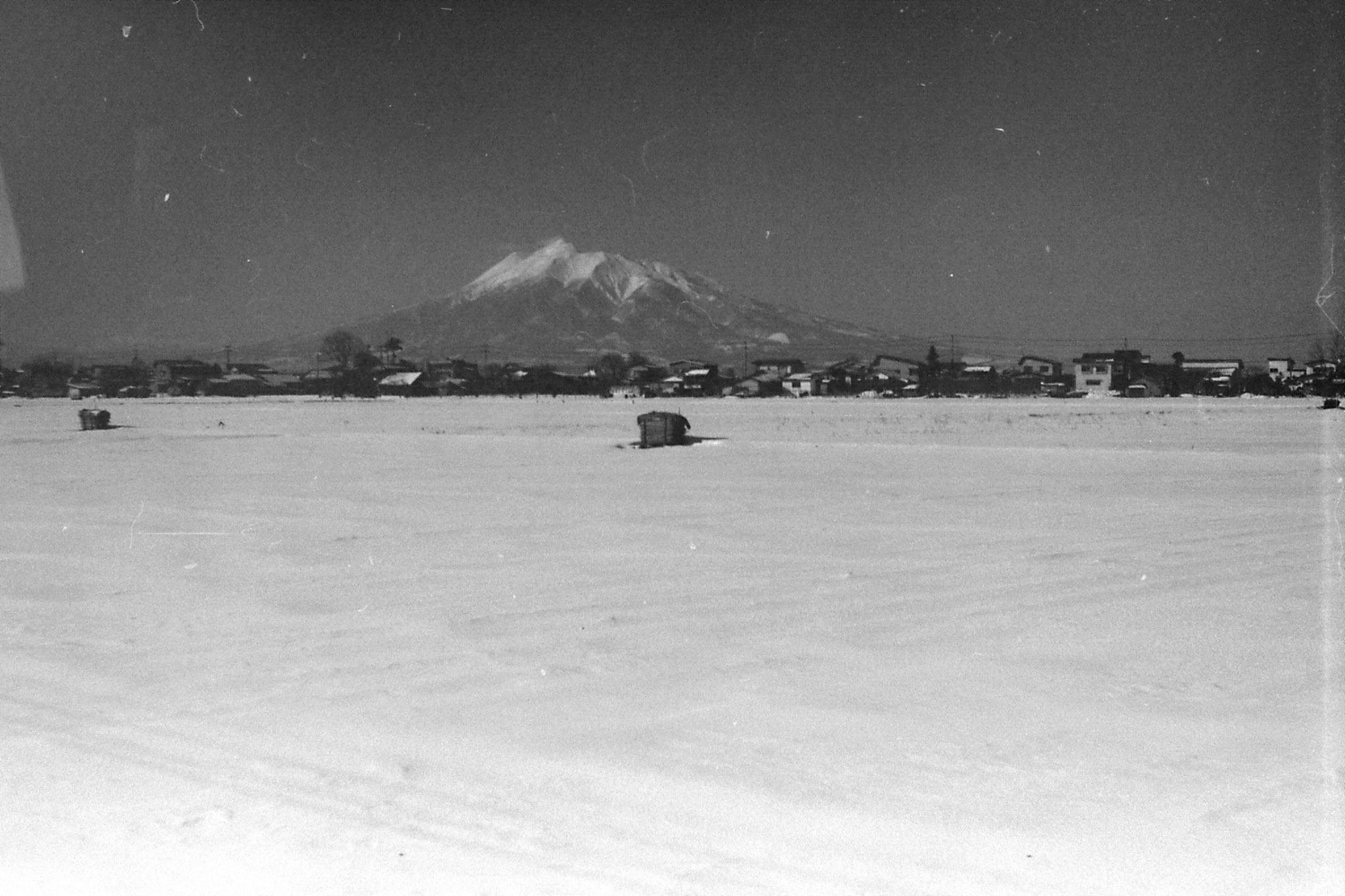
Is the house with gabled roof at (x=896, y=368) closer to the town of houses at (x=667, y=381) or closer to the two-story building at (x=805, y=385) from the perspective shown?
the town of houses at (x=667, y=381)

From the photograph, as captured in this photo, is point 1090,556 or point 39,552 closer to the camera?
point 1090,556

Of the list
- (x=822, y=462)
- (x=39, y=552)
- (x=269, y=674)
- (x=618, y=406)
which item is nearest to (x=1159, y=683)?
(x=269, y=674)

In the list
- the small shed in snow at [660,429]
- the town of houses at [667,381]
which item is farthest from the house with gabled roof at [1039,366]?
the small shed in snow at [660,429]

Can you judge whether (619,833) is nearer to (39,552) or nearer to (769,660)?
(769,660)

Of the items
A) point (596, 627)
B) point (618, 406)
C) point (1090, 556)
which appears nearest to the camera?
point (596, 627)

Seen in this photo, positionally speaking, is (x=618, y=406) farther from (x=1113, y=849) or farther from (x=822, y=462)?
Answer: (x=1113, y=849)

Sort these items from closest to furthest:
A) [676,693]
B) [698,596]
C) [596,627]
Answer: [676,693]
[596,627]
[698,596]
